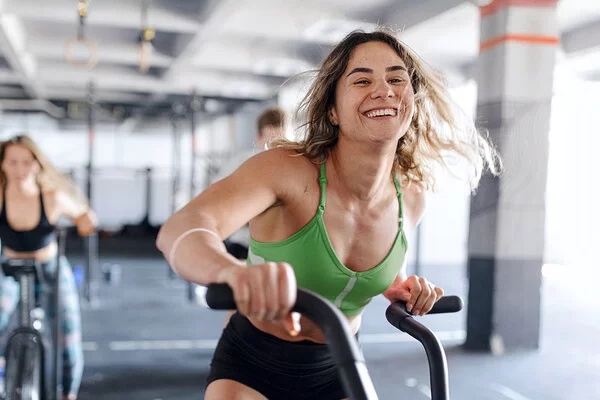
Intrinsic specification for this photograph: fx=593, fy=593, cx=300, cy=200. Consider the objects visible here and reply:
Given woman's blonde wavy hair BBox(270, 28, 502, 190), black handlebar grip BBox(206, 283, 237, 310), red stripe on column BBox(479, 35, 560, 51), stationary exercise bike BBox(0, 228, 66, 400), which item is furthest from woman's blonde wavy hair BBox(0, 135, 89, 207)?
red stripe on column BBox(479, 35, 560, 51)

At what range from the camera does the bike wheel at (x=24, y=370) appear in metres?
2.46

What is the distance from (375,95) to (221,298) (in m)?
0.66

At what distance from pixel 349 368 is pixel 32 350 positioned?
2176 millimetres

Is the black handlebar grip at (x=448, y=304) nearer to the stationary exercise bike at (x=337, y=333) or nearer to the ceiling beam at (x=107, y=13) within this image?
the stationary exercise bike at (x=337, y=333)

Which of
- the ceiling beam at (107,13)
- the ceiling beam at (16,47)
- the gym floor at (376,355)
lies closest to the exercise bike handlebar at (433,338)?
the gym floor at (376,355)

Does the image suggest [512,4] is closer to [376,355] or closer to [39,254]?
[376,355]

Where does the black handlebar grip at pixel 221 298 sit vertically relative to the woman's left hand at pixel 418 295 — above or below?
above

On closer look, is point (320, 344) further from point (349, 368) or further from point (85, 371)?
point (85, 371)

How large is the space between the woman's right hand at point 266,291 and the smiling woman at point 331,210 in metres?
0.36

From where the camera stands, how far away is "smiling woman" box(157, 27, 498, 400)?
1267 millimetres

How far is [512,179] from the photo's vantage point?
4.16 metres

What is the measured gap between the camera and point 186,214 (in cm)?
103

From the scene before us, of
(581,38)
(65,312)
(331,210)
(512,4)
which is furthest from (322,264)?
(581,38)

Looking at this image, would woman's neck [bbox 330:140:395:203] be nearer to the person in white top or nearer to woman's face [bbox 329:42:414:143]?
woman's face [bbox 329:42:414:143]
